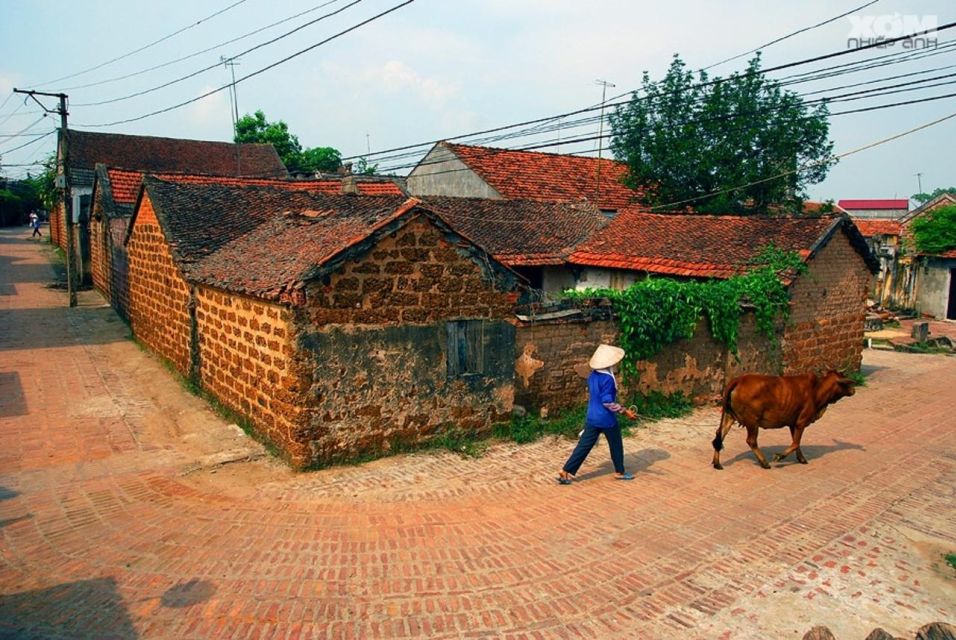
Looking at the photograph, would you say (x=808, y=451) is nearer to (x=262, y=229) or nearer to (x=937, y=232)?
(x=262, y=229)

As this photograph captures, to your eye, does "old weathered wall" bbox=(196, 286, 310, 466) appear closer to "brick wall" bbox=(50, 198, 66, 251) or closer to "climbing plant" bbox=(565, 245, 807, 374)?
"climbing plant" bbox=(565, 245, 807, 374)

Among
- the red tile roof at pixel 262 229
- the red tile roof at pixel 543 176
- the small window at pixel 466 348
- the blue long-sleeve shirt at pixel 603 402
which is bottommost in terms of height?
the blue long-sleeve shirt at pixel 603 402

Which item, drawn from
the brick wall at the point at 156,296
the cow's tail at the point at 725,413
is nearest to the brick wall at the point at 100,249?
the brick wall at the point at 156,296

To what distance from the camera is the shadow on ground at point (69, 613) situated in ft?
15.8

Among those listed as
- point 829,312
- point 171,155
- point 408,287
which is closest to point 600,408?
point 408,287

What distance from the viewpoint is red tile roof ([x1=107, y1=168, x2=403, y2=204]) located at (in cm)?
1848

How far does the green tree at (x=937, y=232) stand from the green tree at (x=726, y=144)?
280 inches

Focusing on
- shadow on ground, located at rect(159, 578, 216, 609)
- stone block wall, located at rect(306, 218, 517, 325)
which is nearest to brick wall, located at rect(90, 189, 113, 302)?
stone block wall, located at rect(306, 218, 517, 325)

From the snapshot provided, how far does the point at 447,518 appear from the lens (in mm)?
7008

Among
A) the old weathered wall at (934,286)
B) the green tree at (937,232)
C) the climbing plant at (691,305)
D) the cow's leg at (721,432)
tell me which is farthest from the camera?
the old weathered wall at (934,286)

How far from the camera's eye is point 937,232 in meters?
27.1

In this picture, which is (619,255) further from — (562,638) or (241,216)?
(562,638)

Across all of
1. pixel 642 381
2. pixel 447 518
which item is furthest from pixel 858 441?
pixel 447 518

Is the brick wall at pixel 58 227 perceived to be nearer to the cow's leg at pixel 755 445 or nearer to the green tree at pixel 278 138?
the green tree at pixel 278 138
